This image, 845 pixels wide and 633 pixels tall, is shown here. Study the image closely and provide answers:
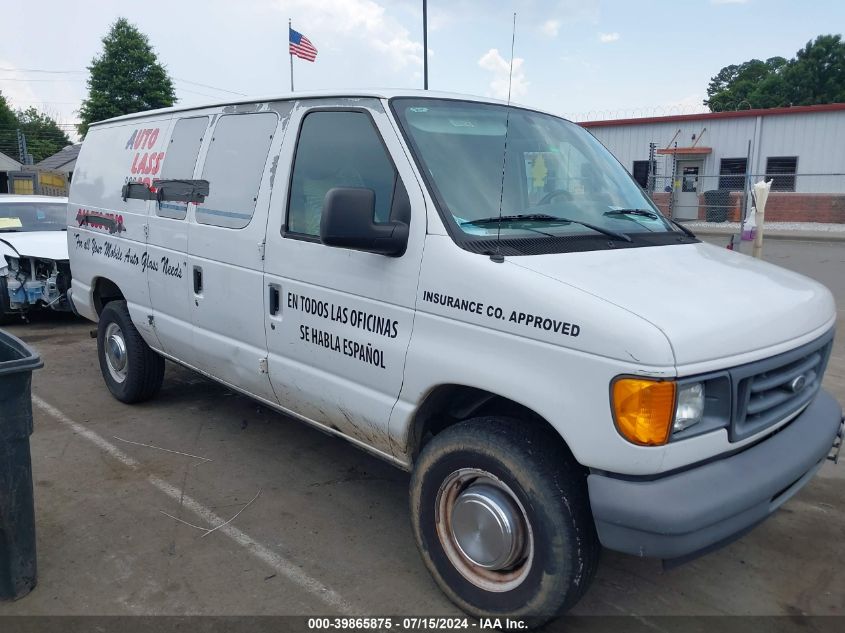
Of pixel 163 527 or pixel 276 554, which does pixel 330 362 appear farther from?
pixel 163 527

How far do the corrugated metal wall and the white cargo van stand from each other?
73.1ft

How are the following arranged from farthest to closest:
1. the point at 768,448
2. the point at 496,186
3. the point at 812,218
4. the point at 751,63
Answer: the point at 751,63
the point at 812,218
the point at 496,186
the point at 768,448

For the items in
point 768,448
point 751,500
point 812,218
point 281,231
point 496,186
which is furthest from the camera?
point 812,218

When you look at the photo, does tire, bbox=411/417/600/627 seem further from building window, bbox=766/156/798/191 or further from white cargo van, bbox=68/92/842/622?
building window, bbox=766/156/798/191

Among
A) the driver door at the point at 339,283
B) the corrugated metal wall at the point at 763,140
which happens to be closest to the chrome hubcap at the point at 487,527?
the driver door at the point at 339,283

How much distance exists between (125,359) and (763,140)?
25447mm

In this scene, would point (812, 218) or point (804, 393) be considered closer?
point (804, 393)

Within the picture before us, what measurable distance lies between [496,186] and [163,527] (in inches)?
99.0

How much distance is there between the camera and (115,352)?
561 cm

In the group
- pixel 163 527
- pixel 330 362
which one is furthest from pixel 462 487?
pixel 163 527

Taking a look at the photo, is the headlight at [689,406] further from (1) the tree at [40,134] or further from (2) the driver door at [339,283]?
(1) the tree at [40,134]

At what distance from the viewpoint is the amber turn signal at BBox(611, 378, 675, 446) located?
90.8 inches

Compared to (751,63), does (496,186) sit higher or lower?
lower

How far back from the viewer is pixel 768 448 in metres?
2.73
